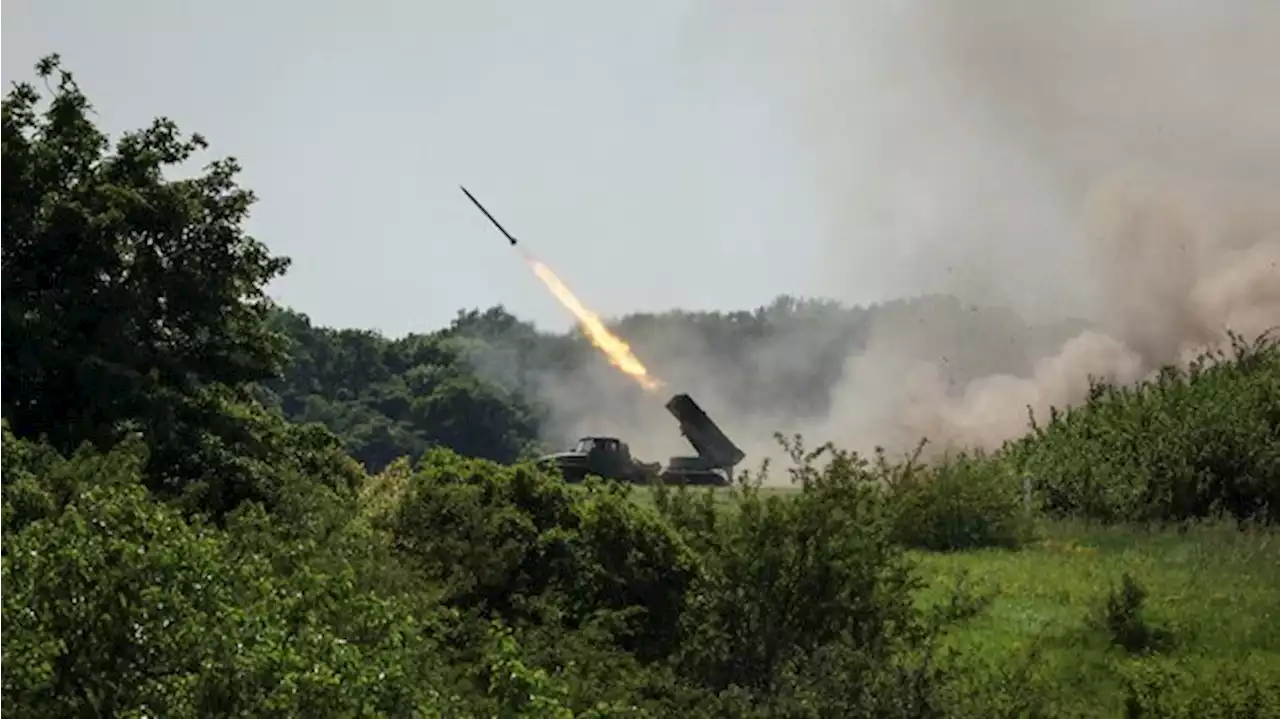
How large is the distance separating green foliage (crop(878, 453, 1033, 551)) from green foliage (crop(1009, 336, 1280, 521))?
486 cm

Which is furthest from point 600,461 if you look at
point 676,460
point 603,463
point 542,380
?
point 542,380

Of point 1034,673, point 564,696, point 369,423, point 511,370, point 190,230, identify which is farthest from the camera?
point 511,370

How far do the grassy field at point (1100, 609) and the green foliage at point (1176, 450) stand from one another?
4.55 metres

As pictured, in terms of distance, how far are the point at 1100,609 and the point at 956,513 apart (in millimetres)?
10154

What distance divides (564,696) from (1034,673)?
30.7ft

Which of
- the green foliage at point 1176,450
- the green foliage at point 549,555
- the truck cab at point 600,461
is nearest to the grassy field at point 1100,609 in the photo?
the green foliage at point 1176,450

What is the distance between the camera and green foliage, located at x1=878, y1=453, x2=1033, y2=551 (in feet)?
129

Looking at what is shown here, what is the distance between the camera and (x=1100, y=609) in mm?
29859

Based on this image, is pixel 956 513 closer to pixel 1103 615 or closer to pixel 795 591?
pixel 1103 615

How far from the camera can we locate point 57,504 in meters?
20.3

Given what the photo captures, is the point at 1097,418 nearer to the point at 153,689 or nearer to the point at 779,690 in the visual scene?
the point at 779,690

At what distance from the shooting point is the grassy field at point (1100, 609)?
88.3ft

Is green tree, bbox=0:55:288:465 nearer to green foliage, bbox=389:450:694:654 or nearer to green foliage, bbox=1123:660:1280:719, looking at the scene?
green foliage, bbox=389:450:694:654

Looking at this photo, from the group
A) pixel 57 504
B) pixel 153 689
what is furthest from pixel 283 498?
pixel 153 689
